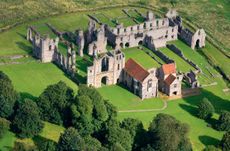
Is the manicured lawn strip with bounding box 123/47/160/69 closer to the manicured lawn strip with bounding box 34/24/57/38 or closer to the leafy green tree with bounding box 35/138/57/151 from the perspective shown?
the manicured lawn strip with bounding box 34/24/57/38

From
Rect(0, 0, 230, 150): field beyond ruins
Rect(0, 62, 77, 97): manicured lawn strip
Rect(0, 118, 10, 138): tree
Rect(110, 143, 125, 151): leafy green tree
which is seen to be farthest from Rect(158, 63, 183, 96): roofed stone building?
Rect(0, 118, 10, 138): tree

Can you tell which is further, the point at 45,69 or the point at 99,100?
the point at 45,69

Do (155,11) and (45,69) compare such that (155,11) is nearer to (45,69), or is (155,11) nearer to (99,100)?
(45,69)

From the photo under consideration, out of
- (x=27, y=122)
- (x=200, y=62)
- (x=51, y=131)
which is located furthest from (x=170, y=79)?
(x=27, y=122)

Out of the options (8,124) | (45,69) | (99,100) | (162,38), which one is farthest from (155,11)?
(8,124)

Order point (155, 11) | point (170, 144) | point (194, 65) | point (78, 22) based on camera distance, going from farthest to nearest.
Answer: point (155, 11) → point (78, 22) → point (194, 65) → point (170, 144)

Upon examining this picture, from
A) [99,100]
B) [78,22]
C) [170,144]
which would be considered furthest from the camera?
[78,22]

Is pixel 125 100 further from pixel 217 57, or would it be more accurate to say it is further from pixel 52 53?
pixel 217 57
